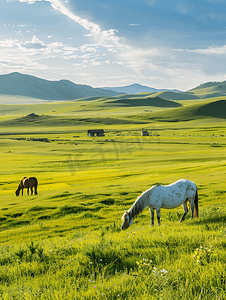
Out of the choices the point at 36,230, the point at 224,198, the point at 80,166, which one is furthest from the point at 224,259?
the point at 80,166

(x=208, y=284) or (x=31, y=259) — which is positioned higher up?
(x=208, y=284)

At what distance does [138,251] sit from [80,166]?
54090 millimetres

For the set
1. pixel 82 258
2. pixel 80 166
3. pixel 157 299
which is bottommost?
pixel 80 166

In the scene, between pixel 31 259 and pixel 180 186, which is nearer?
pixel 31 259

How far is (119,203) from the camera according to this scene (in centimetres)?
2272

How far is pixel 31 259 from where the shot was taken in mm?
7105

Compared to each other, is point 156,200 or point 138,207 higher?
point 156,200

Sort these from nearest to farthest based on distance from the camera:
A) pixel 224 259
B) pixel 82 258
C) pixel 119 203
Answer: pixel 224 259 < pixel 82 258 < pixel 119 203

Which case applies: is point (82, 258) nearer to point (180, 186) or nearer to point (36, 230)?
point (180, 186)

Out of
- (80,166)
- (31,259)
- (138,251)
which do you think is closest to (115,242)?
(138,251)

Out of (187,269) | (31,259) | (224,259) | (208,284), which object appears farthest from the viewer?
(31,259)

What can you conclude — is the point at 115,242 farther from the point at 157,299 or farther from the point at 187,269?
the point at 157,299

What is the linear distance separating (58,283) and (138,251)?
95.3 inches

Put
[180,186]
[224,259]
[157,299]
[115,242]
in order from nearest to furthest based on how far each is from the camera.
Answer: [157,299] < [224,259] < [115,242] < [180,186]
